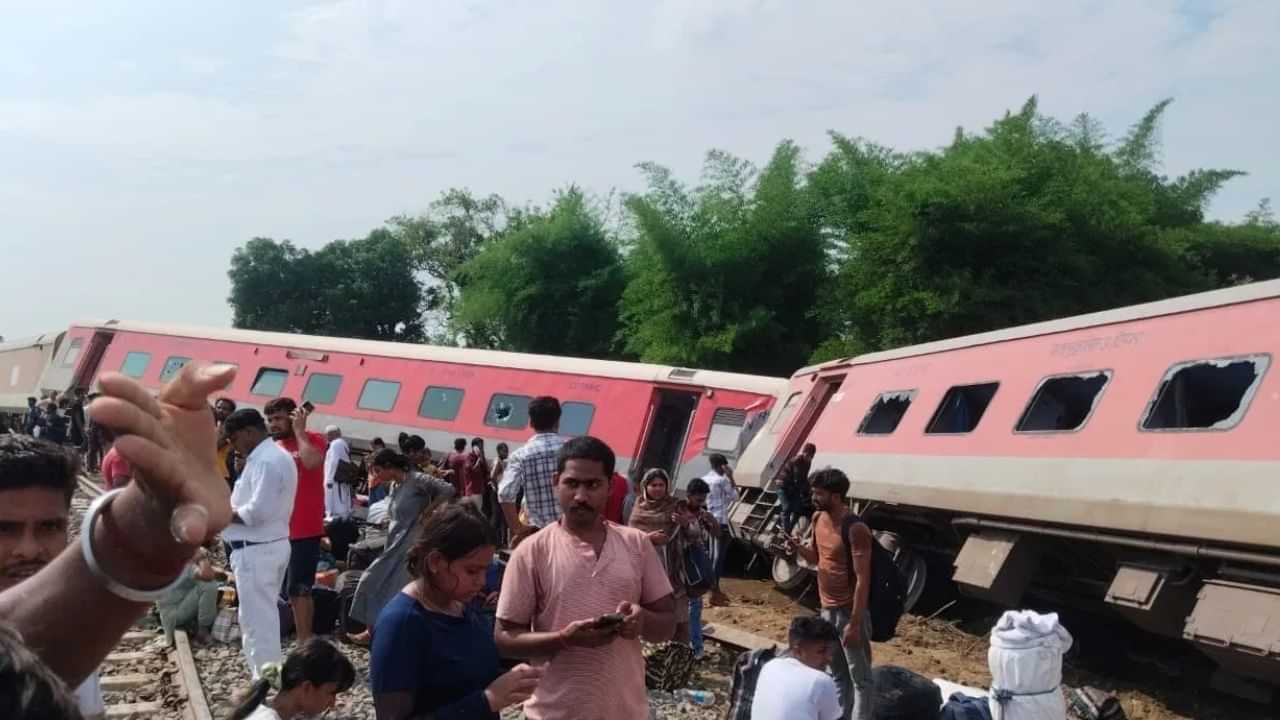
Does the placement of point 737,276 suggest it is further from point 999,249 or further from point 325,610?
point 325,610

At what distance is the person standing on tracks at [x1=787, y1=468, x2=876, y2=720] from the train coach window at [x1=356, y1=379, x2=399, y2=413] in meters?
11.8

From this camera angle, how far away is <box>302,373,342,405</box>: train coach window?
1741cm

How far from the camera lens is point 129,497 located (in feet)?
5.08

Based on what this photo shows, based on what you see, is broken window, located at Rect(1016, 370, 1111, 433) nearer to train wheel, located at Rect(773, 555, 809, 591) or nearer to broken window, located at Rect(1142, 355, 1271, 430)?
broken window, located at Rect(1142, 355, 1271, 430)

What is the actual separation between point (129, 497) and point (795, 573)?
10.4m

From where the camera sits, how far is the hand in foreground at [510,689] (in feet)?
9.55

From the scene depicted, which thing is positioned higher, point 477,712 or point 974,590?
point 974,590

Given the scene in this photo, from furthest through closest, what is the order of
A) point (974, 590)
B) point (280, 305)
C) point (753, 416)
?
point (280, 305) → point (753, 416) → point (974, 590)

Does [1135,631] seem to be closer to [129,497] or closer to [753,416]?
[753,416]

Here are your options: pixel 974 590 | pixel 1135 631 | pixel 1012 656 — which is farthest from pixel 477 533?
pixel 1135 631

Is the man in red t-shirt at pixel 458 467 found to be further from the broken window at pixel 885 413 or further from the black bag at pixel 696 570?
the black bag at pixel 696 570

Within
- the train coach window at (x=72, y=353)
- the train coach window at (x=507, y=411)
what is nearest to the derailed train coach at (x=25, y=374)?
the train coach window at (x=72, y=353)

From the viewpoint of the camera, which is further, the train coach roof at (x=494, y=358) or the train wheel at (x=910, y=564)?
A: the train coach roof at (x=494, y=358)

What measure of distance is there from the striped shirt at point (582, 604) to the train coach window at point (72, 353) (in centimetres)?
2036
